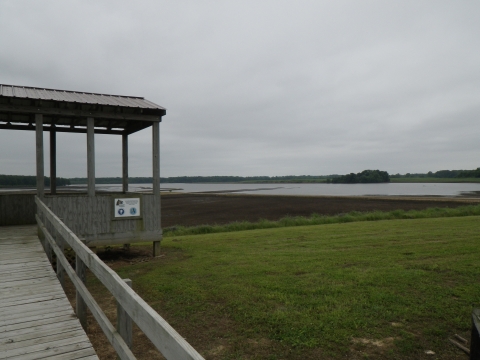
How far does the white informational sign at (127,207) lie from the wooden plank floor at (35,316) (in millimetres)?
3455

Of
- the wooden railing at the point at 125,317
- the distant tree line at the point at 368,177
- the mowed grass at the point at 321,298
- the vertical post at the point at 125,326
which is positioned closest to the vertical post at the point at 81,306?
the wooden railing at the point at 125,317

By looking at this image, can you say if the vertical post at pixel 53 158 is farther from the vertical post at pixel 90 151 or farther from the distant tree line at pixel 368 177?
the distant tree line at pixel 368 177

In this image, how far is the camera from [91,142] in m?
9.23

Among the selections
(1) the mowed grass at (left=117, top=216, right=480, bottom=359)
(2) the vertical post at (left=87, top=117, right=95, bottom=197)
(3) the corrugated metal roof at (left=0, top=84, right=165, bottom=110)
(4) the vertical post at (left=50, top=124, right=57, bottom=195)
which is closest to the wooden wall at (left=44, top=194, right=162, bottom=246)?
(2) the vertical post at (left=87, top=117, right=95, bottom=197)

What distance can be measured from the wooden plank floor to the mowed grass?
1.65 meters

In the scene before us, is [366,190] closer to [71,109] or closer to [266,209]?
[266,209]

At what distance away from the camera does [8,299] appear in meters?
4.49

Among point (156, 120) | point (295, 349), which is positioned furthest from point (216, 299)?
point (156, 120)

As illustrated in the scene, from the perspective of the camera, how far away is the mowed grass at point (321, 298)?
14.5ft

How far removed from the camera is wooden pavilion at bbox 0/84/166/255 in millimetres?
8672

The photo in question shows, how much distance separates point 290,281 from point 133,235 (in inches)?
211

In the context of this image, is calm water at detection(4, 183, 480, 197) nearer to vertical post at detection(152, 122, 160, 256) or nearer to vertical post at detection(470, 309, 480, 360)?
vertical post at detection(152, 122, 160, 256)

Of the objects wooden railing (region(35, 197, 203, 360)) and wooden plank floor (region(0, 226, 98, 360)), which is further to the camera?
wooden plank floor (region(0, 226, 98, 360))

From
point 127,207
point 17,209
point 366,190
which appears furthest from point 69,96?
point 366,190
